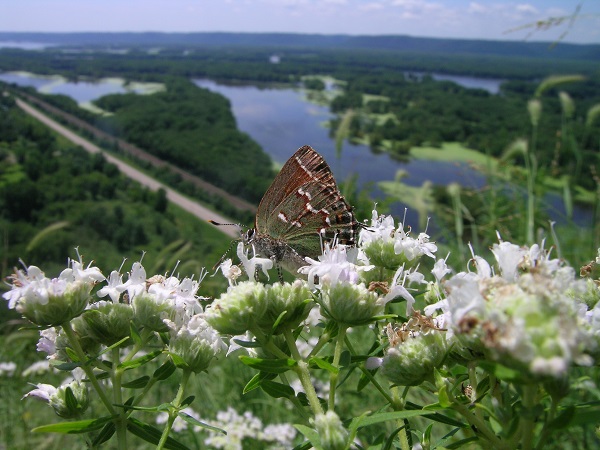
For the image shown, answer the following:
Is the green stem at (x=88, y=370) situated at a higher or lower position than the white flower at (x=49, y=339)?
higher

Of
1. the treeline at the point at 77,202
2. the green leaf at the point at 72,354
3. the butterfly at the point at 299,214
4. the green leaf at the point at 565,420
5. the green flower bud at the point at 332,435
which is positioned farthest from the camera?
the treeline at the point at 77,202

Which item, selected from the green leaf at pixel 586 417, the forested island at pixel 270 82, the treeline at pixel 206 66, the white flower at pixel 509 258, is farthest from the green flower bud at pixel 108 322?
the treeline at pixel 206 66

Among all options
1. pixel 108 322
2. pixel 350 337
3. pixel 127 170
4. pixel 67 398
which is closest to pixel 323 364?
pixel 108 322

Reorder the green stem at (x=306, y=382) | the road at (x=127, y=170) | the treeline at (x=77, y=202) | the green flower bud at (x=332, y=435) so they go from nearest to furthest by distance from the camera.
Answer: the green flower bud at (x=332, y=435)
the green stem at (x=306, y=382)
the treeline at (x=77, y=202)
the road at (x=127, y=170)

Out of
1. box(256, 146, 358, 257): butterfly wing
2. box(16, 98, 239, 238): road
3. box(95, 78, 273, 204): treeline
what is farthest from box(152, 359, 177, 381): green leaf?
box(16, 98, 239, 238): road

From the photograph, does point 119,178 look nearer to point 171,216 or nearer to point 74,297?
point 171,216

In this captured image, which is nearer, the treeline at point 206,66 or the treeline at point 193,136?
the treeline at point 193,136

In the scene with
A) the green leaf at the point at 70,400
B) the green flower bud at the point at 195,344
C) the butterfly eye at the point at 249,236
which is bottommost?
the green leaf at the point at 70,400

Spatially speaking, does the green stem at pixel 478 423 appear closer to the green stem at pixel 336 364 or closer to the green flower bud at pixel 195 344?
the green stem at pixel 336 364
